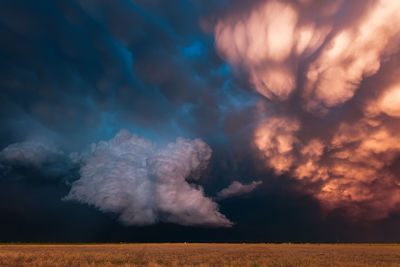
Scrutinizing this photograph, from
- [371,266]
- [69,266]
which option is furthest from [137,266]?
[371,266]

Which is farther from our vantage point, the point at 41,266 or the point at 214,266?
the point at 214,266

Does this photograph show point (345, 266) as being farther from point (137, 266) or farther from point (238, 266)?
point (137, 266)

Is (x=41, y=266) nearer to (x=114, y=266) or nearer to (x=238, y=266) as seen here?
(x=114, y=266)

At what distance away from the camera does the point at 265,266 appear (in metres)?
24.5

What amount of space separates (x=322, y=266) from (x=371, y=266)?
4.43 metres

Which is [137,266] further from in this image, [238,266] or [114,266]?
[238,266]

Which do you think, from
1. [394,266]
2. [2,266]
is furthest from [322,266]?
[2,266]

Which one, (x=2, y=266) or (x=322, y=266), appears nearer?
(x=2, y=266)

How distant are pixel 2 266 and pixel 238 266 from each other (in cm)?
1857

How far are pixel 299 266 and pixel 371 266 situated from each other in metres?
6.60

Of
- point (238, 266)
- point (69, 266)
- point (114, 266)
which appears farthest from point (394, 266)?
point (69, 266)

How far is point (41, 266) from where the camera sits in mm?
22922

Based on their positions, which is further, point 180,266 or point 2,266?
point 180,266

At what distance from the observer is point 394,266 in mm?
25219
